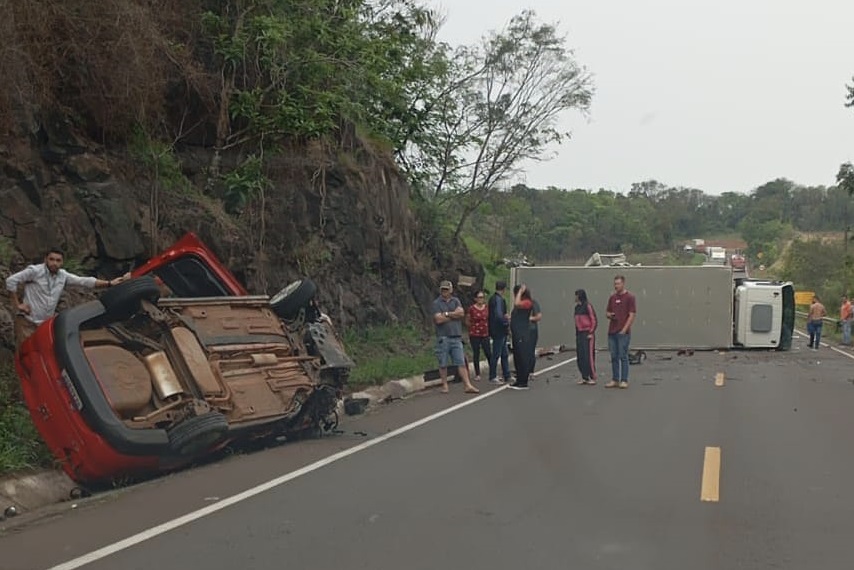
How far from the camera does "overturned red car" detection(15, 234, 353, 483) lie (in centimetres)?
851

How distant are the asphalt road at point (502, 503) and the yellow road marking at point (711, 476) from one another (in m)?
0.02

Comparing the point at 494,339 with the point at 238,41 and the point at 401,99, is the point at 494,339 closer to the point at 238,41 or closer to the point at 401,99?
the point at 238,41

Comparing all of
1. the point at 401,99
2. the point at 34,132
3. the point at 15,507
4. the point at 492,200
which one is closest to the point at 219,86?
the point at 34,132

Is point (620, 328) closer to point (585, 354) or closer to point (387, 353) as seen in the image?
point (585, 354)

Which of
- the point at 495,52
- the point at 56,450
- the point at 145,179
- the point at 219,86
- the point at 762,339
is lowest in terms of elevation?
the point at 762,339

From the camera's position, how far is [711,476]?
9.21 metres

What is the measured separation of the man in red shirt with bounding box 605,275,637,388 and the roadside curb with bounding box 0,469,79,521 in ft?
36.5

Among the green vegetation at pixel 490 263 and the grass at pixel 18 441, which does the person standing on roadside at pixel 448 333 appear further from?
the green vegetation at pixel 490 263

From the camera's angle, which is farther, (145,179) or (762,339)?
(762,339)

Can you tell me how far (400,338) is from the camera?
24.4 metres

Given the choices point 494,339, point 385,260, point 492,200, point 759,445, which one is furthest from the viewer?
point 492,200

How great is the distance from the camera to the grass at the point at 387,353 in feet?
57.5

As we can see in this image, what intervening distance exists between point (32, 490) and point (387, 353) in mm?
14270

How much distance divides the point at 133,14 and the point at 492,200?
29816 millimetres
